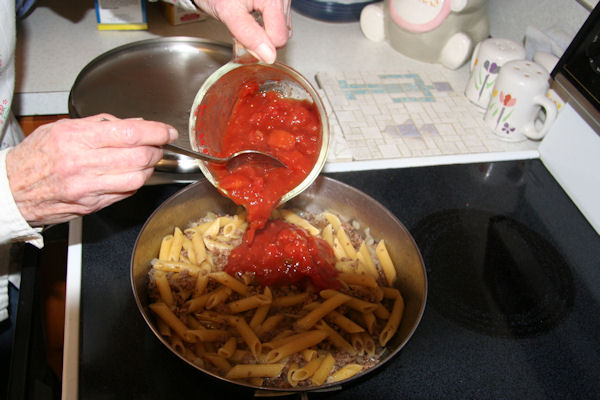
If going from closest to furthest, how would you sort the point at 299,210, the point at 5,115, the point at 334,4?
the point at 5,115 → the point at 299,210 → the point at 334,4

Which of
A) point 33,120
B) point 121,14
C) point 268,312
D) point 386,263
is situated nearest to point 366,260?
point 386,263

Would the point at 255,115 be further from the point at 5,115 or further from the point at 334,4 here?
the point at 334,4

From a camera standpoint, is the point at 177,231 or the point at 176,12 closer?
the point at 177,231

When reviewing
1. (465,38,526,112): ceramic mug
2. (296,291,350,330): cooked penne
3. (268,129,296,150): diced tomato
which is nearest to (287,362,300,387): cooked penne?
(296,291,350,330): cooked penne

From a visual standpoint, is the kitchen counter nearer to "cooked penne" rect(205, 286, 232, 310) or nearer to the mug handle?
the mug handle

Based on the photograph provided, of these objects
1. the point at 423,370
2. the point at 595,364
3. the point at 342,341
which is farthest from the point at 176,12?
the point at 595,364
